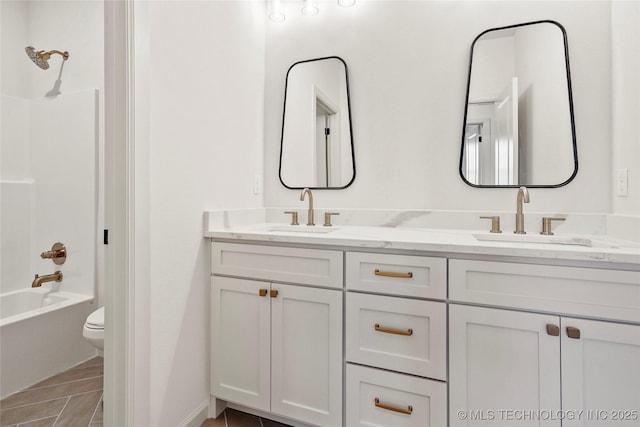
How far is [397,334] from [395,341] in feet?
0.10

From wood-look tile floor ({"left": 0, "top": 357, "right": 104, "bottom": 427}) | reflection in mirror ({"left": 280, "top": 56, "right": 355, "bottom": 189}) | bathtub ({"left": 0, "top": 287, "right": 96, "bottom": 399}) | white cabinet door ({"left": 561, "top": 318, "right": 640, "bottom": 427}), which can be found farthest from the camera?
reflection in mirror ({"left": 280, "top": 56, "right": 355, "bottom": 189})

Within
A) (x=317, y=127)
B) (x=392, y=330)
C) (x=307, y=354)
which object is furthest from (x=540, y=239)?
(x=317, y=127)

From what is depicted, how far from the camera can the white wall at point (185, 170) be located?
48.5 inches

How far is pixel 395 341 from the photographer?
3.90 feet

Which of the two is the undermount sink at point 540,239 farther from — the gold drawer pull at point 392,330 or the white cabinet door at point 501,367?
the gold drawer pull at point 392,330

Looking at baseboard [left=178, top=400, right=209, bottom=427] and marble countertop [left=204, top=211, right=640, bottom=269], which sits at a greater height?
marble countertop [left=204, top=211, right=640, bottom=269]

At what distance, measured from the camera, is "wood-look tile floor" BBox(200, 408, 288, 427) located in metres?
1.46

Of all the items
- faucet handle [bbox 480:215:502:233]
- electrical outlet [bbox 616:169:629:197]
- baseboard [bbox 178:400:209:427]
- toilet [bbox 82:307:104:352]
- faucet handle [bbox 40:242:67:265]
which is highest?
electrical outlet [bbox 616:169:629:197]

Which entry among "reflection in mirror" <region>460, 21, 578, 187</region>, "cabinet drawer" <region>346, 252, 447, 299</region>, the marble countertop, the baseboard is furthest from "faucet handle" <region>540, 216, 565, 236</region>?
the baseboard

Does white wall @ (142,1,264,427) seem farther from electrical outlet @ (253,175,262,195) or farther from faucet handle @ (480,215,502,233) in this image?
faucet handle @ (480,215,502,233)

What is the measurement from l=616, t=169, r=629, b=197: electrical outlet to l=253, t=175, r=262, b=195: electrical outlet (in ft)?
6.03

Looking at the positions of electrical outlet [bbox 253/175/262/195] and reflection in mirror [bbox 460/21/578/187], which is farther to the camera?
electrical outlet [bbox 253/175/262/195]

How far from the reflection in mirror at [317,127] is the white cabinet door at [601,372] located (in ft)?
4.14

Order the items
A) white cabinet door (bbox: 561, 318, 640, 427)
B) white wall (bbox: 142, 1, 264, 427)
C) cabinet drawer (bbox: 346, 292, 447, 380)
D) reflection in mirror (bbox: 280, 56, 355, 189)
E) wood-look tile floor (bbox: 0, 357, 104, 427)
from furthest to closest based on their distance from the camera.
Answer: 1. reflection in mirror (bbox: 280, 56, 355, 189)
2. wood-look tile floor (bbox: 0, 357, 104, 427)
3. white wall (bbox: 142, 1, 264, 427)
4. cabinet drawer (bbox: 346, 292, 447, 380)
5. white cabinet door (bbox: 561, 318, 640, 427)
